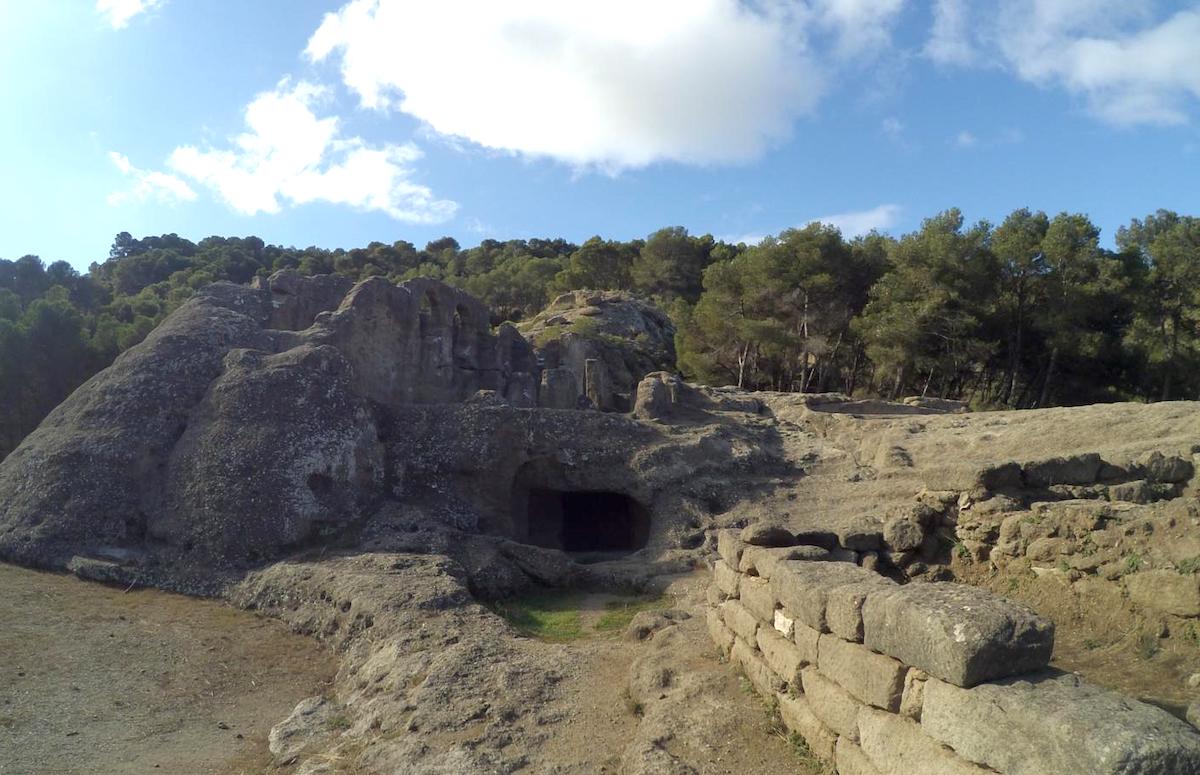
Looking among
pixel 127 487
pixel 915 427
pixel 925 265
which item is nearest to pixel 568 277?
pixel 925 265

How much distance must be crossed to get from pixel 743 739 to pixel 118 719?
20.2 feet

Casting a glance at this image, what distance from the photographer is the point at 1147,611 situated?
680 centimetres

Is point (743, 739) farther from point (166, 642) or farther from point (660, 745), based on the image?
point (166, 642)

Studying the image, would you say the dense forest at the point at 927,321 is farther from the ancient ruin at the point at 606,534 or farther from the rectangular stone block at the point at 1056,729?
the rectangular stone block at the point at 1056,729

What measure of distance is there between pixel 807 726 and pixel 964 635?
5.84 ft

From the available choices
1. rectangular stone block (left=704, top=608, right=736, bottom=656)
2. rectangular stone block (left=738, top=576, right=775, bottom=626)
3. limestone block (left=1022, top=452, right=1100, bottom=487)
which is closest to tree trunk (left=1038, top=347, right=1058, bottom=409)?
limestone block (left=1022, top=452, right=1100, bottom=487)

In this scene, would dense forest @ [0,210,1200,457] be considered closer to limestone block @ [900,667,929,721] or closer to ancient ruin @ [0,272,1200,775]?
ancient ruin @ [0,272,1200,775]

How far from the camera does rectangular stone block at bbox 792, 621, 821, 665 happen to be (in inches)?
225

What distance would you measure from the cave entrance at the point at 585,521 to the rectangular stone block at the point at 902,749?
1215 centimetres

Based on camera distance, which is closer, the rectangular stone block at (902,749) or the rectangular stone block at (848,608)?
the rectangular stone block at (902,749)

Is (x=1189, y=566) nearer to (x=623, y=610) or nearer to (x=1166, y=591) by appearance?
(x=1166, y=591)

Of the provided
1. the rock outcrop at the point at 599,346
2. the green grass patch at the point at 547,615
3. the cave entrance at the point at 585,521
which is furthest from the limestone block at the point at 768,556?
the rock outcrop at the point at 599,346

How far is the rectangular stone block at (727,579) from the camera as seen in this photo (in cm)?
768

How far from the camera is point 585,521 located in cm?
1917
